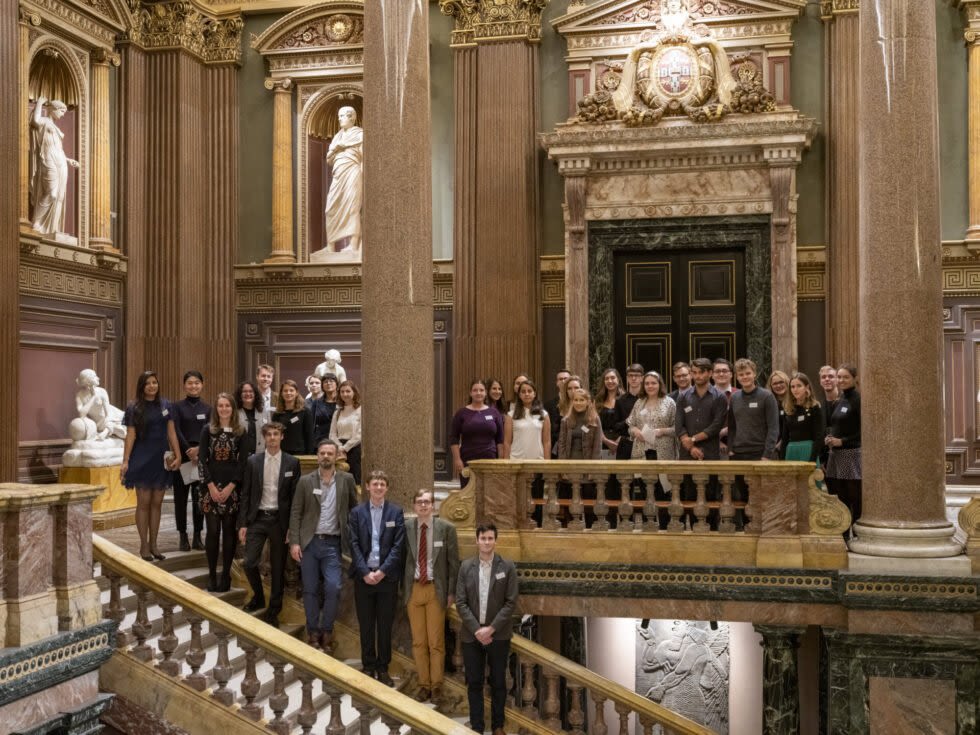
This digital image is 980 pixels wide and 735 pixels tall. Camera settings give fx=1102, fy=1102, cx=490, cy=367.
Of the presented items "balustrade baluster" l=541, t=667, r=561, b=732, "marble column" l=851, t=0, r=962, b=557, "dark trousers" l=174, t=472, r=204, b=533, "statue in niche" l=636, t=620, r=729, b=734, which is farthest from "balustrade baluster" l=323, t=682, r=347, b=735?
"statue in niche" l=636, t=620, r=729, b=734

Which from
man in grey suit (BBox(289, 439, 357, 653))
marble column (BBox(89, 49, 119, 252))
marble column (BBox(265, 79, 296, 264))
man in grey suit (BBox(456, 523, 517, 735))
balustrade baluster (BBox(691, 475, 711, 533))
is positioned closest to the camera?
man in grey suit (BBox(456, 523, 517, 735))

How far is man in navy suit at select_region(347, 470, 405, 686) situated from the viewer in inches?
306

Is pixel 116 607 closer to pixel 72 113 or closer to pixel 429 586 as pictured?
pixel 429 586

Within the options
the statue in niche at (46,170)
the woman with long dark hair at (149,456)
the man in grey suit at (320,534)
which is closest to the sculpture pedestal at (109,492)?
the woman with long dark hair at (149,456)

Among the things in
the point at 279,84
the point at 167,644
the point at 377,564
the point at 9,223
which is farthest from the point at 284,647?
the point at 279,84

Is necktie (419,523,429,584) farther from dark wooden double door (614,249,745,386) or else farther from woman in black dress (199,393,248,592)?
dark wooden double door (614,249,745,386)

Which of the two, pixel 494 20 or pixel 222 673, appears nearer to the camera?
pixel 222 673

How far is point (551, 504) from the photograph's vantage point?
8.76m

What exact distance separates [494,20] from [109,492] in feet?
25.2

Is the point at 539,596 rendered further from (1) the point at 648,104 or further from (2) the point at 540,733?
(1) the point at 648,104

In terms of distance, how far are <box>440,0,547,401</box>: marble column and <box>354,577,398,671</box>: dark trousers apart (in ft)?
21.6

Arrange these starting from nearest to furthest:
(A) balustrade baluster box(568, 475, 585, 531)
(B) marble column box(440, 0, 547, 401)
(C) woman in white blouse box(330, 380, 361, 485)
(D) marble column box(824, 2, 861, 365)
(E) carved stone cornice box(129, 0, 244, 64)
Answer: (A) balustrade baluster box(568, 475, 585, 531) → (C) woman in white blouse box(330, 380, 361, 485) → (D) marble column box(824, 2, 861, 365) → (B) marble column box(440, 0, 547, 401) → (E) carved stone cornice box(129, 0, 244, 64)

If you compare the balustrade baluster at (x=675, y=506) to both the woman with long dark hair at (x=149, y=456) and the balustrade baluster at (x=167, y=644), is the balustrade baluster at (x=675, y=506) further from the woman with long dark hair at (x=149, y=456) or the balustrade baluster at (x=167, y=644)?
the woman with long dark hair at (x=149, y=456)

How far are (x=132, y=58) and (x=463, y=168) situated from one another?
4.58 meters
